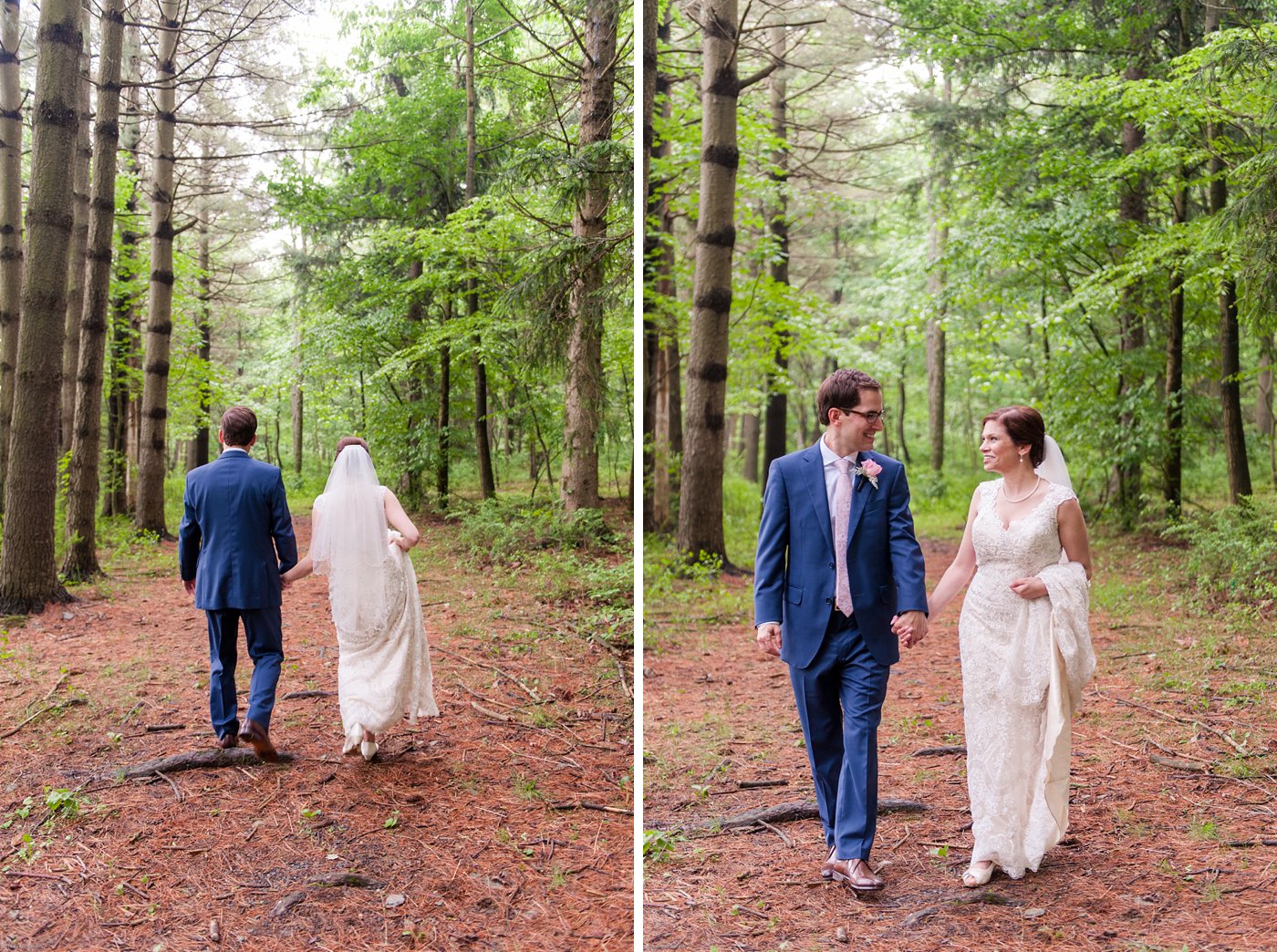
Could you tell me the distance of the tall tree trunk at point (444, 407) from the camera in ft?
8.91

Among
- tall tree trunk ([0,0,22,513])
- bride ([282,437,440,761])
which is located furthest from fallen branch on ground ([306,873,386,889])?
tall tree trunk ([0,0,22,513])

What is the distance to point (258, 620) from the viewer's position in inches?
112

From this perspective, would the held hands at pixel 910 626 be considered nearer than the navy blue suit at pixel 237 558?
Yes

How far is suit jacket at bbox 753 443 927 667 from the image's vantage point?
2.52 m

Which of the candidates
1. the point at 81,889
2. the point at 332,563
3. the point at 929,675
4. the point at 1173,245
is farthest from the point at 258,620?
the point at 1173,245

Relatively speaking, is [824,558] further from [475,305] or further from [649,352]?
[649,352]

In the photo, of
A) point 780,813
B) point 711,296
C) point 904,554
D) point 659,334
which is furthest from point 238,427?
point 659,334

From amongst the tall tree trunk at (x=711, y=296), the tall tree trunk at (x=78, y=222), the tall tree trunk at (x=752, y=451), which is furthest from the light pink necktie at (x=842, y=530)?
the tall tree trunk at (x=752, y=451)

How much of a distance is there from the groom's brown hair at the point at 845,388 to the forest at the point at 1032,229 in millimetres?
1145

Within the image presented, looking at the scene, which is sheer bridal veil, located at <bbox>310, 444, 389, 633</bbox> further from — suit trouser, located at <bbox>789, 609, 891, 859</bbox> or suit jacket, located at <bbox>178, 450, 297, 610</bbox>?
suit trouser, located at <bbox>789, 609, 891, 859</bbox>

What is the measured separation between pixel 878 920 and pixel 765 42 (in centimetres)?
410

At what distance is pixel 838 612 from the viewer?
257 cm

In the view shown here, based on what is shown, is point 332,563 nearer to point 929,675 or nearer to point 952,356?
point 929,675

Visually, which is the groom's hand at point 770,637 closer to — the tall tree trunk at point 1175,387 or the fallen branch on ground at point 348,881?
the fallen branch on ground at point 348,881
